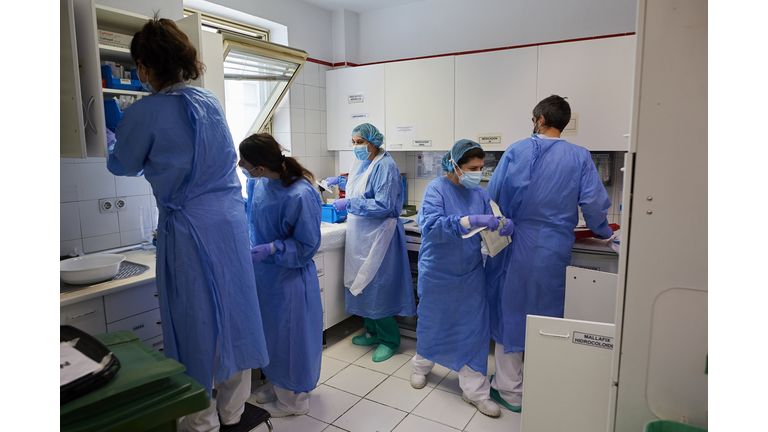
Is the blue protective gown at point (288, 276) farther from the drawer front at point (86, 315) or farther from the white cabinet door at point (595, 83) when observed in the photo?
the white cabinet door at point (595, 83)

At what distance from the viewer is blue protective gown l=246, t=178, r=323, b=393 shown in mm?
2010

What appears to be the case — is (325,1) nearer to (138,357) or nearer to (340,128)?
(340,128)

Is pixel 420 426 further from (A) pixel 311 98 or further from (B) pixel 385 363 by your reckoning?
(A) pixel 311 98

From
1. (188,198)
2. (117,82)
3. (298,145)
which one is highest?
(117,82)

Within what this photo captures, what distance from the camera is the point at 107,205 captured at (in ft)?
7.48

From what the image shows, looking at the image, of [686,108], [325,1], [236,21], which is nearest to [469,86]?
[325,1]

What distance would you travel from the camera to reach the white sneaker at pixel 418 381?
8.15ft

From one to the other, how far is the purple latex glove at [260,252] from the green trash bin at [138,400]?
3.14 ft

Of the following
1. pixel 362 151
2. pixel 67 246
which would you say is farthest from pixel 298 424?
pixel 362 151

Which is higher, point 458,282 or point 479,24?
point 479,24

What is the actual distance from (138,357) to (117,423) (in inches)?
7.2

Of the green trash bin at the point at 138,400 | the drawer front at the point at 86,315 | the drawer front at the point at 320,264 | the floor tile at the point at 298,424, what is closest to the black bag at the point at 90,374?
the green trash bin at the point at 138,400

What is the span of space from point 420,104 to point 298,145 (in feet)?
3.41

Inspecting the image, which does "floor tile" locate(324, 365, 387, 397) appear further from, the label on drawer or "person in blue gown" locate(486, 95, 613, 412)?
the label on drawer
